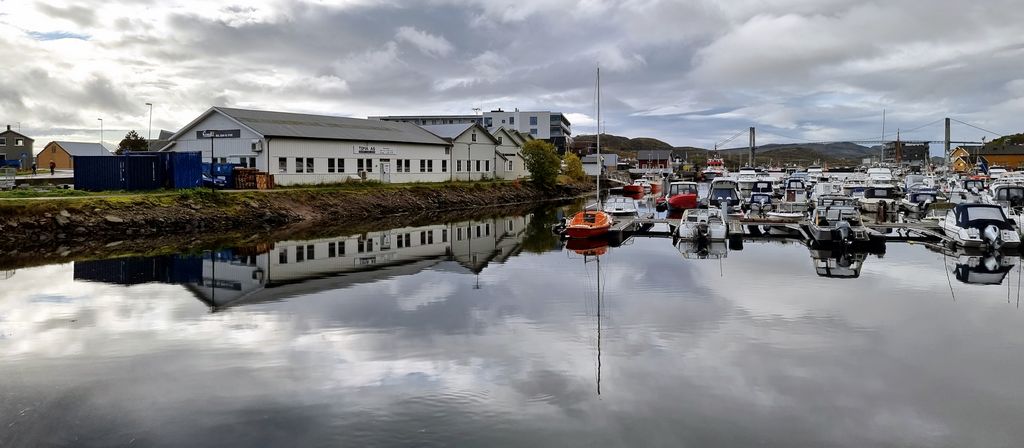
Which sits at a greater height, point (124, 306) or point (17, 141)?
point (17, 141)

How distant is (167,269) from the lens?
22922mm

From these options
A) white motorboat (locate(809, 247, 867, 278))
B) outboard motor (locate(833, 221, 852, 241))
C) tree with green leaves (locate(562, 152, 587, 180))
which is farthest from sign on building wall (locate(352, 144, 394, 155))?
tree with green leaves (locate(562, 152, 587, 180))

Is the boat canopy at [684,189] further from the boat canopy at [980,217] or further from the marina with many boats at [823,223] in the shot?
the boat canopy at [980,217]

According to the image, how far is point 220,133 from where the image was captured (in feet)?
152

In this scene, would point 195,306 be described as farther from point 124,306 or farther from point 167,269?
point 167,269

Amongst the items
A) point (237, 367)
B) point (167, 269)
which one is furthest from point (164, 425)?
point (167, 269)

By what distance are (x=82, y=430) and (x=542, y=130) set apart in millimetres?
121266

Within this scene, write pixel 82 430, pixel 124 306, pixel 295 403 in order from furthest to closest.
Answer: pixel 124 306, pixel 295 403, pixel 82 430

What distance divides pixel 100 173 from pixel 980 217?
41562mm

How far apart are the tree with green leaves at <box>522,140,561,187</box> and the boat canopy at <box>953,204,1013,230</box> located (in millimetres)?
45238

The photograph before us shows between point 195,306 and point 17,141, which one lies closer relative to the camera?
point 195,306

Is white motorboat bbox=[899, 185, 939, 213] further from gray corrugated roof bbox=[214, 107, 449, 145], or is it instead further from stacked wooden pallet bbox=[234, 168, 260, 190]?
stacked wooden pallet bbox=[234, 168, 260, 190]

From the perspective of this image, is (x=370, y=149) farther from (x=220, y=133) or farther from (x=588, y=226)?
(x=588, y=226)

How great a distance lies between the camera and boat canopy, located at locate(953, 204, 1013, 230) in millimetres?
27297
